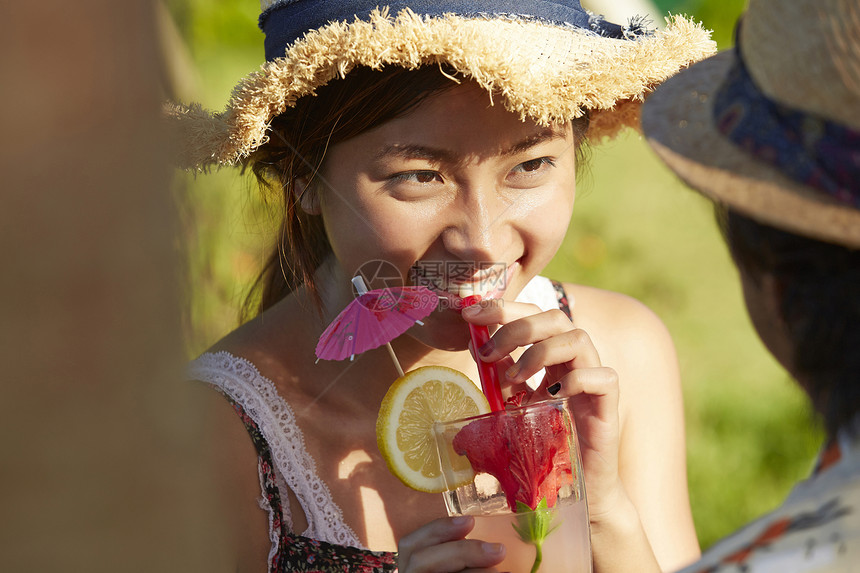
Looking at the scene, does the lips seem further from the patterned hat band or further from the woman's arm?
the patterned hat band

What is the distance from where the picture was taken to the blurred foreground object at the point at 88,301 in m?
0.25

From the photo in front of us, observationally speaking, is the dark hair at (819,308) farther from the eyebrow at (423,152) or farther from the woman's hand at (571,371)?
the eyebrow at (423,152)

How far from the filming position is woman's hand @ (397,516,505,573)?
139 centimetres

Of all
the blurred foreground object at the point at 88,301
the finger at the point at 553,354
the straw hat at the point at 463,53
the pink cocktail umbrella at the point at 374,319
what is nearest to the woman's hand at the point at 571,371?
the finger at the point at 553,354

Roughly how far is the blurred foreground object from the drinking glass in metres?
1.11

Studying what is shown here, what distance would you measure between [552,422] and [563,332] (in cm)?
29

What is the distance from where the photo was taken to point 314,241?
212 cm

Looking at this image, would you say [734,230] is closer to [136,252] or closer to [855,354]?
[855,354]

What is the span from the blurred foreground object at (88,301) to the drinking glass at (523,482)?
111cm

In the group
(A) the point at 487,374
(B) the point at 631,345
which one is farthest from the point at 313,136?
(B) the point at 631,345

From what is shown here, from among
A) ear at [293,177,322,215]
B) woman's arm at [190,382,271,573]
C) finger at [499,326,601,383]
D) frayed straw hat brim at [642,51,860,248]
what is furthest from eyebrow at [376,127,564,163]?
woman's arm at [190,382,271,573]

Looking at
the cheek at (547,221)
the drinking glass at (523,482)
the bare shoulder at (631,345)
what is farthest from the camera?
the bare shoulder at (631,345)

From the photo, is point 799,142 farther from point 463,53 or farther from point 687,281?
point 687,281

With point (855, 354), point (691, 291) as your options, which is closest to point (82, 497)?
point (855, 354)
